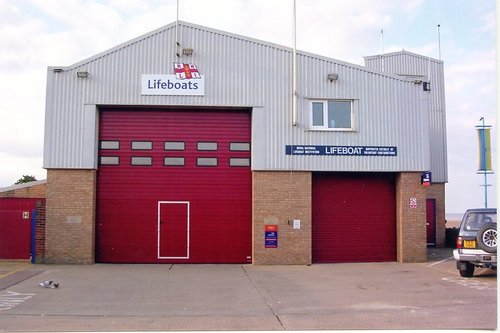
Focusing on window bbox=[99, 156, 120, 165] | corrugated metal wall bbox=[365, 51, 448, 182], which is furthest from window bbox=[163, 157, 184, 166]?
corrugated metal wall bbox=[365, 51, 448, 182]

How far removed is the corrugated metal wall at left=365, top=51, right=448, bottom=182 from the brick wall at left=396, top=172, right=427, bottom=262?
8663 mm

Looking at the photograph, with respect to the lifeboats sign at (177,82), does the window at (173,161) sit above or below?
below

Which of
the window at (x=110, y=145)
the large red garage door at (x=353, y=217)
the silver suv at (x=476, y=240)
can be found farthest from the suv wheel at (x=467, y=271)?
the window at (x=110, y=145)

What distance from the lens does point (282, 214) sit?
19281 mm

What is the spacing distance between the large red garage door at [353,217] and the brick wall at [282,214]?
2.51ft

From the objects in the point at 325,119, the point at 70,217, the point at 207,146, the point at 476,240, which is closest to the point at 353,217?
the point at 325,119

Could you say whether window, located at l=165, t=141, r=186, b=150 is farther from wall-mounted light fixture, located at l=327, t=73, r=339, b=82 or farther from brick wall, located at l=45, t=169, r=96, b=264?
wall-mounted light fixture, located at l=327, t=73, r=339, b=82

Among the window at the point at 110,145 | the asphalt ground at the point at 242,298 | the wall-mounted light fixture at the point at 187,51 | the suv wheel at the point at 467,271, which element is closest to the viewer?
the asphalt ground at the point at 242,298

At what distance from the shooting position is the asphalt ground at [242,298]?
9.86m

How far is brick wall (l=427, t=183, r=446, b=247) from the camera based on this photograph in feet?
91.3

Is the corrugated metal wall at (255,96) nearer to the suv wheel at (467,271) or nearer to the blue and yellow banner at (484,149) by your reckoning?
the suv wheel at (467,271)

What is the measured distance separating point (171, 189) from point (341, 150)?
5.79 metres

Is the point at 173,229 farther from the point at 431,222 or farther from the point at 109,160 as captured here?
the point at 431,222

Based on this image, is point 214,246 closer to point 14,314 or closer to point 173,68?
point 173,68
